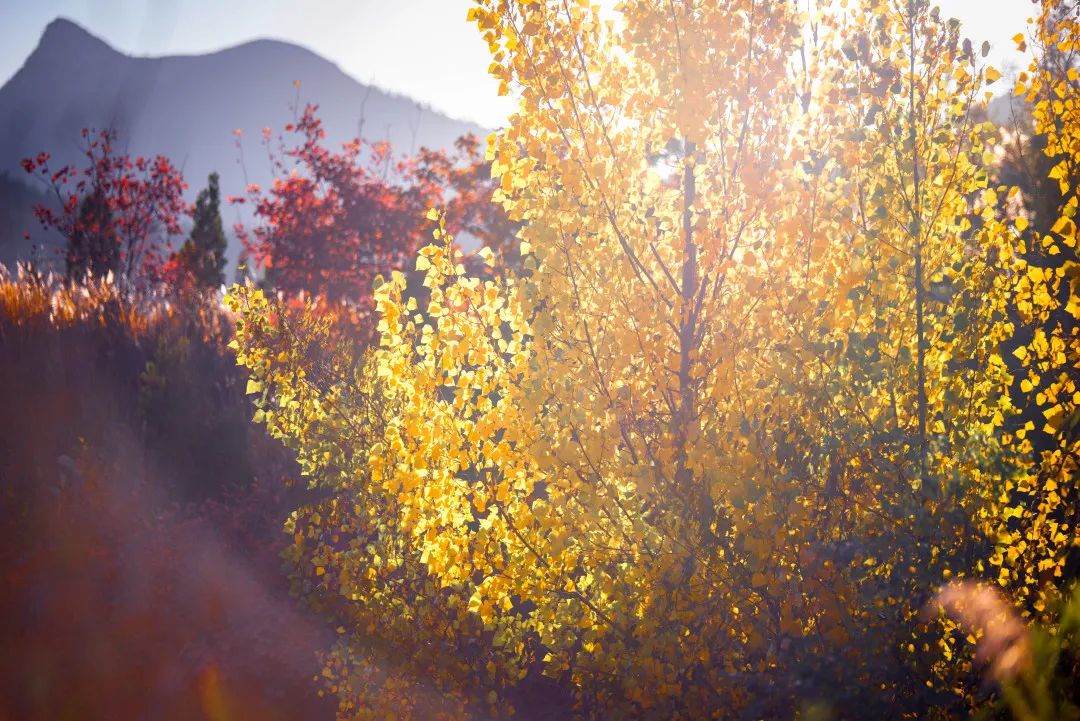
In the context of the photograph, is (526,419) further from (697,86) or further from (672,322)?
(697,86)

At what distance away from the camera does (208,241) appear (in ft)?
112

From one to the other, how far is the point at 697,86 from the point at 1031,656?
7.21 feet

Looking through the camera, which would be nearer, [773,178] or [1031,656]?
[1031,656]

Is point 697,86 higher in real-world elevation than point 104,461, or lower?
higher

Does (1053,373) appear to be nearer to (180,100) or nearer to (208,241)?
(208,241)

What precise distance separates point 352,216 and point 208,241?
2193 centimetres

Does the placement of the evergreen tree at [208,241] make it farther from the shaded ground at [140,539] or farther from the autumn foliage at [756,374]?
the autumn foliage at [756,374]

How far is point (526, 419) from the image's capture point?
3.28 metres

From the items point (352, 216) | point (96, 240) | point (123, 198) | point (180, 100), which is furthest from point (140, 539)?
point (180, 100)

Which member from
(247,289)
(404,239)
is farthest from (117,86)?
(247,289)

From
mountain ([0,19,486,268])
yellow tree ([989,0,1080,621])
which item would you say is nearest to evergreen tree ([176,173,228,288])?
yellow tree ([989,0,1080,621])

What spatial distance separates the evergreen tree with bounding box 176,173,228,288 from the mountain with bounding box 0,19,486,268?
80902 mm

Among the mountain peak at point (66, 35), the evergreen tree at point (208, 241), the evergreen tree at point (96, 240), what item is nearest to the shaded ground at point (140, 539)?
the evergreen tree at point (96, 240)

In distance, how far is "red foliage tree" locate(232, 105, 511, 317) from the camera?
14852 millimetres
